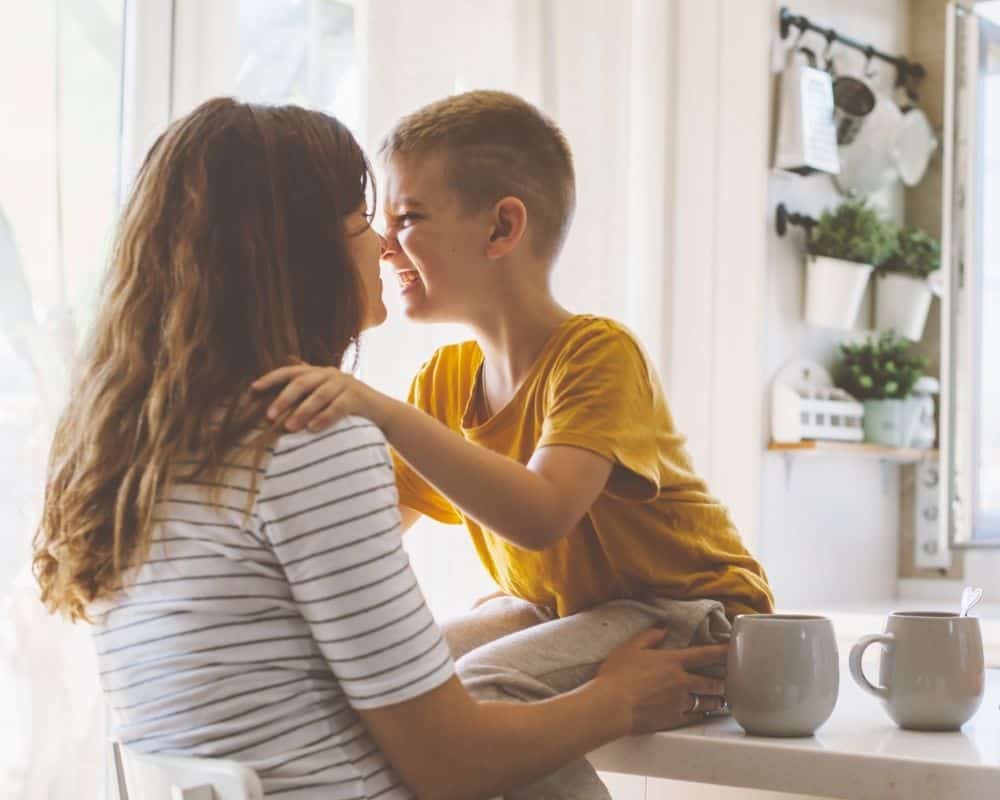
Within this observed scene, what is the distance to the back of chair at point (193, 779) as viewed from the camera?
0.74 m

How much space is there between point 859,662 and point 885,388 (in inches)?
91.4

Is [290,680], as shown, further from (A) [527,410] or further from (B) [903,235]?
(B) [903,235]

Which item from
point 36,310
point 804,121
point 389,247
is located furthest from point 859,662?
point 804,121

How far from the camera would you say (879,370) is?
3.21 meters

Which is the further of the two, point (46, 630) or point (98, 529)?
point (46, 630)

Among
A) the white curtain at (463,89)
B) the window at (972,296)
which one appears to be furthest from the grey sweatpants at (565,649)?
the window at (972,296)

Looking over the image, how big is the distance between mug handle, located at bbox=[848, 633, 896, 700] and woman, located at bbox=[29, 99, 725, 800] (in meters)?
0.22

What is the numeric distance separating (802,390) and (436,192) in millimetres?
2049

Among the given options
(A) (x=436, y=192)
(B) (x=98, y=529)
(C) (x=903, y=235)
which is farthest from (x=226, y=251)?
(C) (x=903, y=235)

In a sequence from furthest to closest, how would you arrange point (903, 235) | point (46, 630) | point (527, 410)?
point (903, 235) → point (46, 630) → point (527, 410)

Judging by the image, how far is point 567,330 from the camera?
1.20m

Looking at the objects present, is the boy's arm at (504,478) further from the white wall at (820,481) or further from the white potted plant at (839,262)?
the white potted plant at (839,262)

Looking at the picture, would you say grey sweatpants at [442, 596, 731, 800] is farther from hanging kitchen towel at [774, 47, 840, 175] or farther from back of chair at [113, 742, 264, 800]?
hanging kitchen towel at [774, 47, 840, 175]

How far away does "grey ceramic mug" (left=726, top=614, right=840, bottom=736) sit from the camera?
0.95m
